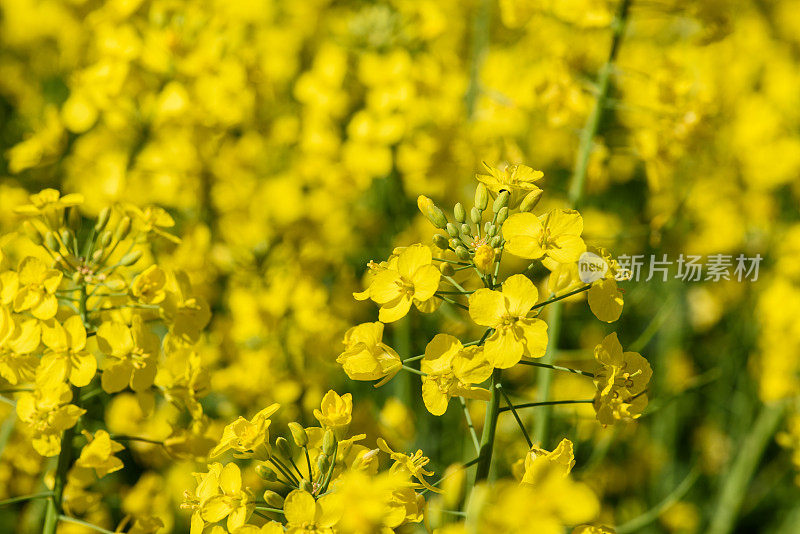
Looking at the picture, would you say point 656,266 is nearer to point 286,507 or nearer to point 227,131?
point 227,131

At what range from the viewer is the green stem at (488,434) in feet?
4.11

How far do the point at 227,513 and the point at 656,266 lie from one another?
7.48 ft

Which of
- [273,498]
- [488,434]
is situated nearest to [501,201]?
[488,434]

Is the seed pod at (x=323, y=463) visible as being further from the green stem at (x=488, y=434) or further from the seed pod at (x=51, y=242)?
the seed pod at (x=51, y=242)

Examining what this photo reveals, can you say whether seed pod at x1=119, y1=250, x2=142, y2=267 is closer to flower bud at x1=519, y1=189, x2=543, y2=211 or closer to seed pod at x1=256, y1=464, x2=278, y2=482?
seed pod at x1=256, y1=464, x2=278, y2=482

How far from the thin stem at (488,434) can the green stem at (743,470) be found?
75.0 inches

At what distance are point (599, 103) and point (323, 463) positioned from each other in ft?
4.60

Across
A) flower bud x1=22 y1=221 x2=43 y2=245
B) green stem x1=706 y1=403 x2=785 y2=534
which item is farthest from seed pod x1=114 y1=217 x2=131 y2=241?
green stem x1=706 y1=403 x2=785 y2=534

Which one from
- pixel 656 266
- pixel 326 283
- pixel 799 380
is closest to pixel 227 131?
pixel 326 283

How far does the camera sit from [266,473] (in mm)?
1246

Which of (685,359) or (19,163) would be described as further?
(685,359)

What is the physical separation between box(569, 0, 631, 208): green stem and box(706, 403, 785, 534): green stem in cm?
122

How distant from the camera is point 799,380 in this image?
2.67m

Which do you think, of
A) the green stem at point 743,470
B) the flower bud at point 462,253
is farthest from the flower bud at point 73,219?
the green stem at point 743,470
